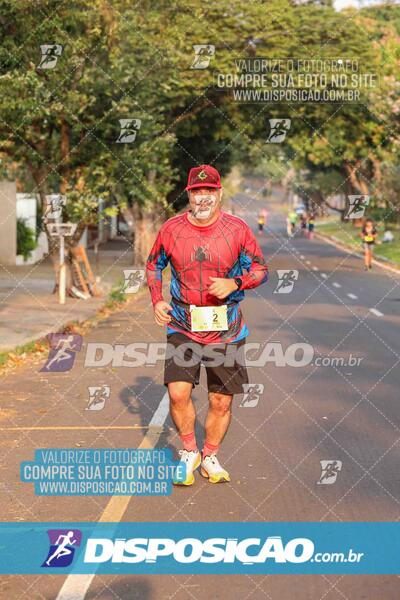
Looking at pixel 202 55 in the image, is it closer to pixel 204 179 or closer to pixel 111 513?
pixel 204 179

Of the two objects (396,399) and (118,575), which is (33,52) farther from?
(118,575)

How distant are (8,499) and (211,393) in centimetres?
172

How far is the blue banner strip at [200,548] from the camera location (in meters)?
6.90

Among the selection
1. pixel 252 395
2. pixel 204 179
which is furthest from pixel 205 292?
pixel 252 395

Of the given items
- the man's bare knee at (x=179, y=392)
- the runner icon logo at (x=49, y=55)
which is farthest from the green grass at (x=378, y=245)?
the man's bare knee at (x=179, y=392)

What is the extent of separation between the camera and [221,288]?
339 inches

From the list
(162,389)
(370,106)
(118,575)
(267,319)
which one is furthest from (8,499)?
(370,106)

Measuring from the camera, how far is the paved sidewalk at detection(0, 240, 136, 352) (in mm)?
19406

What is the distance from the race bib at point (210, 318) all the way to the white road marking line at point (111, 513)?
1.31m

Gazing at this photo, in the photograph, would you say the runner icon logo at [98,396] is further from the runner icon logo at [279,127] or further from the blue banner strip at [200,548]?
the runner icon logo at [279,127]

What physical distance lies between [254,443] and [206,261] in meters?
2.36

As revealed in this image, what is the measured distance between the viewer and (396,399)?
510 inches

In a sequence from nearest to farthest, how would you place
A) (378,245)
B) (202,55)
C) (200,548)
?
(200,548) < (202,55) < (378,245)

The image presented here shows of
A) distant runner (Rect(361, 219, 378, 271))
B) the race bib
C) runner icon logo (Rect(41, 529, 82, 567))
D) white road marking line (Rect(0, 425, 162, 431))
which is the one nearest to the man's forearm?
the race bib
